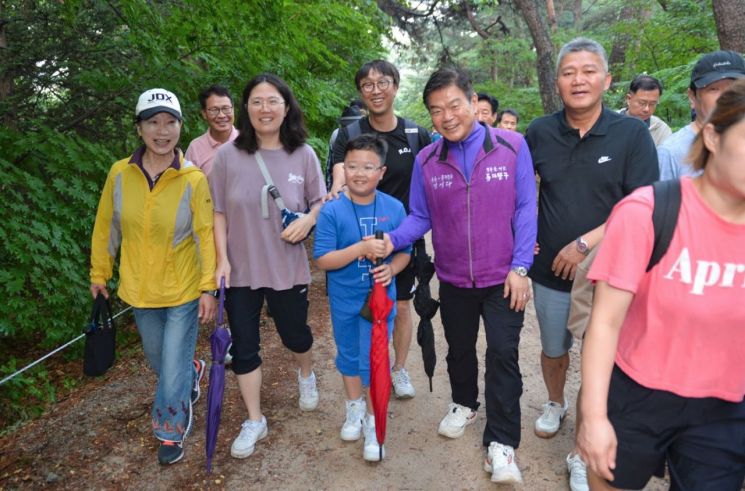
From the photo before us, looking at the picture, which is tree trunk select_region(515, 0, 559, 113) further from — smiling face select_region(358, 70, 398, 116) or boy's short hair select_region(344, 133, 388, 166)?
boy's short hair select_region(344, 133, 388, 166)

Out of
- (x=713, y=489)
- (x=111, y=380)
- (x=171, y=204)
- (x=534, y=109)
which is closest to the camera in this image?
(x=713, y=489)

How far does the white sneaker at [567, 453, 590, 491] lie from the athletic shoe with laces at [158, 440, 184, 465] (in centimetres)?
256

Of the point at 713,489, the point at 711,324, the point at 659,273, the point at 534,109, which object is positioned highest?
the point at 534,109

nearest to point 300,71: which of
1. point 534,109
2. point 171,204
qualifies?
point 171,204

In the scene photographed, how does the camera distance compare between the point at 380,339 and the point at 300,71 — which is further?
the point at 300,71

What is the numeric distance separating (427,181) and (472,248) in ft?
1.73

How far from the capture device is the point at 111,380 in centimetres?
446

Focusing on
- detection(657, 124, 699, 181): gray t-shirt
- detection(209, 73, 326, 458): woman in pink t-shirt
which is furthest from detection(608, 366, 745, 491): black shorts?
detection(209, 73, 326, 458): woman in pink t-shirt

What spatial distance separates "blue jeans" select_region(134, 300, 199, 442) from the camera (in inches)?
127

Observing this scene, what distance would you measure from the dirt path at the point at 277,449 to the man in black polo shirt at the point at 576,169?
0.67 metres

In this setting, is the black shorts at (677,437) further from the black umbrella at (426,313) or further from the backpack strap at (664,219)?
the black umbrella at (426,313)

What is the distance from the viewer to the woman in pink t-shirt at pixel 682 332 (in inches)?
61.2

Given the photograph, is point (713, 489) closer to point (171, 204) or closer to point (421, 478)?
point (421, 478)

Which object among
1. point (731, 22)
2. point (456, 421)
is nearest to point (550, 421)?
point (456, 421)
